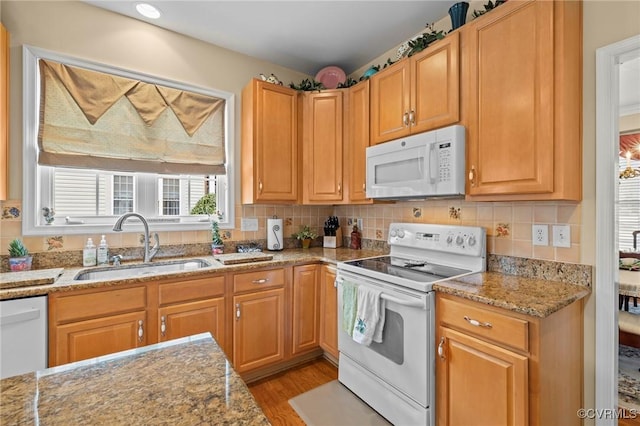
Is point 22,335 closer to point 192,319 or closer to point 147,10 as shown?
point 192,319

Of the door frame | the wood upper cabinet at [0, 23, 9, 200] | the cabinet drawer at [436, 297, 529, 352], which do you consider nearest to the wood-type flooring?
the cabinet drawer at [436, 297, 529, 352]

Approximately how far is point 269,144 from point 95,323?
5.67ft

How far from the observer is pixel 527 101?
1505 mm

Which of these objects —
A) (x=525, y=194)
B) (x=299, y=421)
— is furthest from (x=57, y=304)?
(x=525, y=194)

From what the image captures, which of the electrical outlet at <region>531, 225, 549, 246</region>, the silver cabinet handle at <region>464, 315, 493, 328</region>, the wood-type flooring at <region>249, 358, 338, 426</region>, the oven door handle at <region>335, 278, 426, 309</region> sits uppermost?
the electrical outlet at <region>531, 225, 549, 246</region>

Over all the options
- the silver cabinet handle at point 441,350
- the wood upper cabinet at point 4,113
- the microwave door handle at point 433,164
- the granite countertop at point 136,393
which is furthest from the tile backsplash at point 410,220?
the granite countertop at point 136,393

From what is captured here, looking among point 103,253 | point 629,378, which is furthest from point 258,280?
point 629,378

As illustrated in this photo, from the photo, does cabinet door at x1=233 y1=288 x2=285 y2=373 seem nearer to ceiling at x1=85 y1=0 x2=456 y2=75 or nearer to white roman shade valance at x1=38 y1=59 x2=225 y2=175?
white roman shade valance at x1=38 y1=59 x2=225 y2=175

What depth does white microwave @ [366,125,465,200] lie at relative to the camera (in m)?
1.79

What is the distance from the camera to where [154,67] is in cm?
237

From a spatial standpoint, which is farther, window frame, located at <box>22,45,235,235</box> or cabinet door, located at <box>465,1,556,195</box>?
window frame, located at <box>22,45,235,235</box>

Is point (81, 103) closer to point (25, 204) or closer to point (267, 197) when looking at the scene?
point (25, 204)

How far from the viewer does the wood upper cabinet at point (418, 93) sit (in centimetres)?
184

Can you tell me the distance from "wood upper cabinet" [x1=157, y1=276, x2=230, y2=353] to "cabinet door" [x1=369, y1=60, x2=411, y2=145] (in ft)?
5.23
